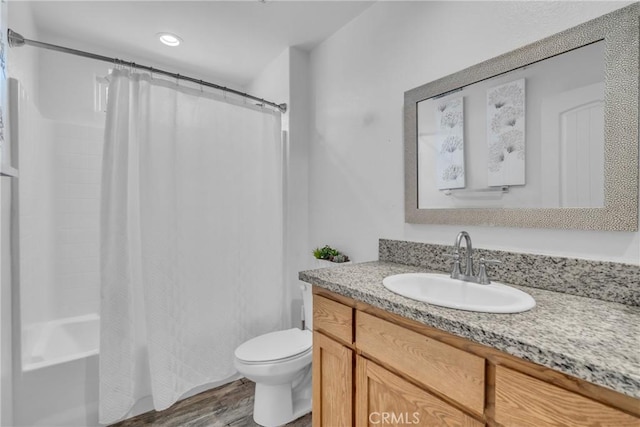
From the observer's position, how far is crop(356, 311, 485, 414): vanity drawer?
803 millimetres

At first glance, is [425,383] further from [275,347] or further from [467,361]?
[275,347]

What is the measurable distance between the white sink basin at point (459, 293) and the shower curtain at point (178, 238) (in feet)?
3.91

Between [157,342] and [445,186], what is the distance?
1.79m

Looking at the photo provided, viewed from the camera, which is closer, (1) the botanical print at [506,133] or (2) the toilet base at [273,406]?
(1) the botanical print at [506,133]

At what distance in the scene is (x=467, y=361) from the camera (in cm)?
82

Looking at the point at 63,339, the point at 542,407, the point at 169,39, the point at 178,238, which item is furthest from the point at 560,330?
the point at 63,339

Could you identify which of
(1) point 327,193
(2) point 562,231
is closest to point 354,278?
(2) point 562,231

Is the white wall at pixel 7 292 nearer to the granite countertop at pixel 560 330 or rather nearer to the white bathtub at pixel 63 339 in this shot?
the white bathtub at pixel 63 339

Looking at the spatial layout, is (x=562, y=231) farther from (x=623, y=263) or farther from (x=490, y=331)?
(x=490, y=331)

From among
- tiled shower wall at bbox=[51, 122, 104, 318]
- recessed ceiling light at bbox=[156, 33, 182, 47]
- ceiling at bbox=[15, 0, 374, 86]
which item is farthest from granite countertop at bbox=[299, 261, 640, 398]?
tiled shower wall at bbox=[51, 122, 104, 318]

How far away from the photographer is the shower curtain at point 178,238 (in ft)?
5.51

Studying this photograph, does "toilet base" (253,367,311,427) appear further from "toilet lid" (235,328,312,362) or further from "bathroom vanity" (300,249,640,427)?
"bathroom vanity" (300,249,640,427)

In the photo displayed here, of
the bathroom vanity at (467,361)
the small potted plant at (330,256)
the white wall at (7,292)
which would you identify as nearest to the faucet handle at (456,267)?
the bathroom vanity at (467,361)

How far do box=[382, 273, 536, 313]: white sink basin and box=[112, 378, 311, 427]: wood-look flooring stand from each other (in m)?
1.10
